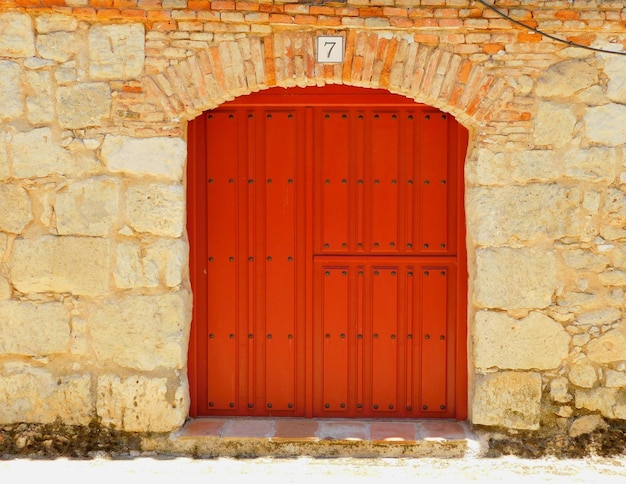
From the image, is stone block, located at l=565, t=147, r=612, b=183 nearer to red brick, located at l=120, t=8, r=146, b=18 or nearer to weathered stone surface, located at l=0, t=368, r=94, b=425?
red brick, located at l=120, t=8, r=146, b=18

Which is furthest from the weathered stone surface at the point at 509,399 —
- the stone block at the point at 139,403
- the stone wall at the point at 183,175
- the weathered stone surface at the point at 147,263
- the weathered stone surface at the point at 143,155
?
the weathered stone surface at the point at 143,155

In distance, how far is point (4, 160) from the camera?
4340 millimetres

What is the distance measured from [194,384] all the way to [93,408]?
0.63 m

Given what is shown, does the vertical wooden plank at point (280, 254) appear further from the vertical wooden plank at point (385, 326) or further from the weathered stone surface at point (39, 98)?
the weathered stone surface at point (39, 98)

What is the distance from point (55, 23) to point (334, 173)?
1.82 meters

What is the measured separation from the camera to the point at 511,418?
14.5 feet

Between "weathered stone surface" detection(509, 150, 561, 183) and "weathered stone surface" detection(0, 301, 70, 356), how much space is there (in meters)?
2.69

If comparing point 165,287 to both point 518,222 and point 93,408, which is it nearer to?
point 93,408

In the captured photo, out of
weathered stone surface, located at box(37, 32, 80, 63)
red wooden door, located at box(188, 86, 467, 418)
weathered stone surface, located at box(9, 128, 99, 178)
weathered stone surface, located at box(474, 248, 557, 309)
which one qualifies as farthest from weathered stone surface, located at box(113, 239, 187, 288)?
weathered stone surface, located at box(474, 248, 557, 309)

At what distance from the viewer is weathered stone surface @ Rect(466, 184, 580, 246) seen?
4352mm

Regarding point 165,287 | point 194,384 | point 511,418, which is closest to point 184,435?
point 194,384

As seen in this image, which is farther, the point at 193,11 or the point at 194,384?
the point at 194,384

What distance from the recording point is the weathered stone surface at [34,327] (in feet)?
14.4

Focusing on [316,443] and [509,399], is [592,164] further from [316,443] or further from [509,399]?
[316,443]
